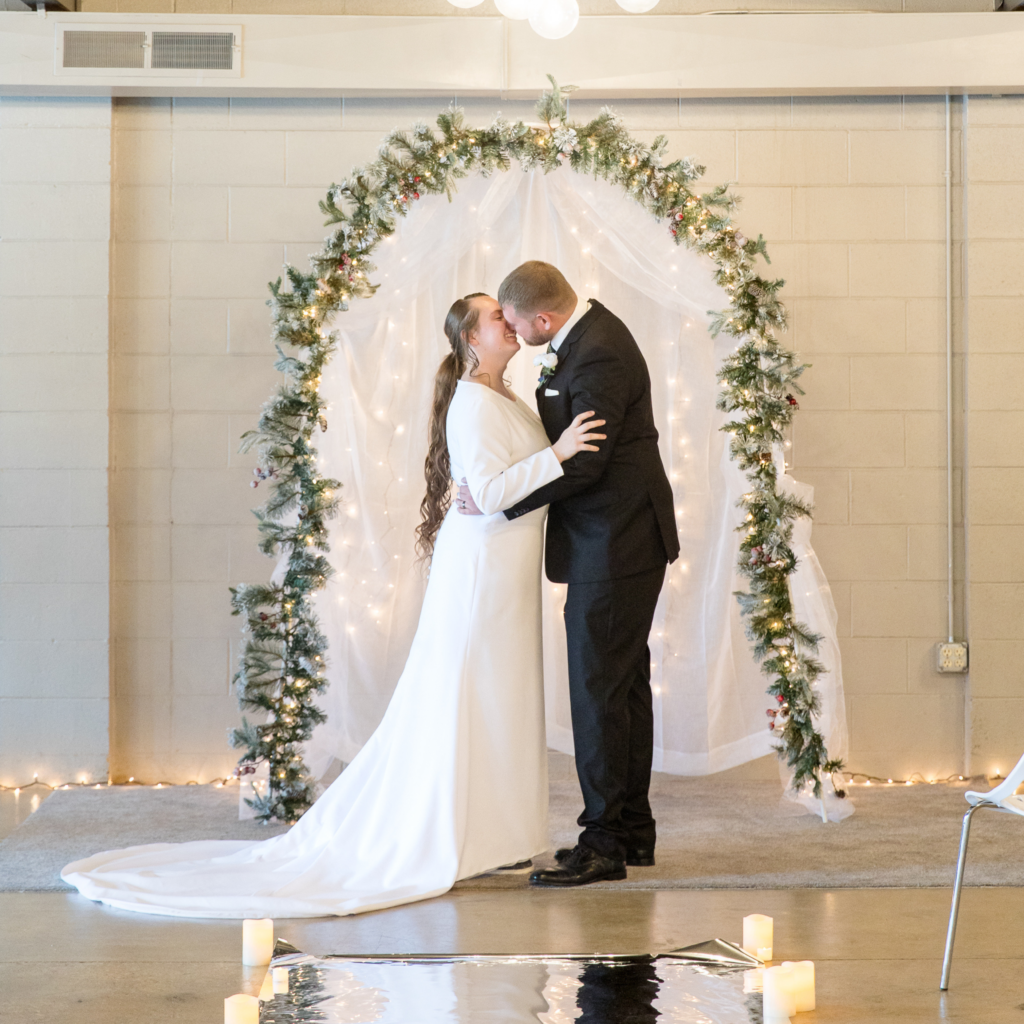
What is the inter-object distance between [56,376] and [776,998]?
→ 3.54 m

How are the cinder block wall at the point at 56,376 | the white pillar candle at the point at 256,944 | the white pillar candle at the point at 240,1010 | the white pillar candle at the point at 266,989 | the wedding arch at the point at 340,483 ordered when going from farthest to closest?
the cinder block wall at the point at 56,376
the wedding arch at the point at 340,483
the white pillar candle at the point at 256,944
the white pillar candle at the point at 266,989
the white pillar candle at the point at 240,1010

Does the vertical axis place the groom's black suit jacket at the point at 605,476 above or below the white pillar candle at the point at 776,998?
above

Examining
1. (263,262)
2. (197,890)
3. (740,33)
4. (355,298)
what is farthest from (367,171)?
(197,890)

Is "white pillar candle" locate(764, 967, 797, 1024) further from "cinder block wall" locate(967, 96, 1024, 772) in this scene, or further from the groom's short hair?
"cinder block wall" locate(967, 96, 1024, 772)

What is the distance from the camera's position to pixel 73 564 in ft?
15.2

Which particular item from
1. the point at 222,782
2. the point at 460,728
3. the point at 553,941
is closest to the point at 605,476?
the point at 460,728

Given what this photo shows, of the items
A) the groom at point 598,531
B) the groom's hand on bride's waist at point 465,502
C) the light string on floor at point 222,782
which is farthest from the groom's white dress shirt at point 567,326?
the light string on floor at point 222,782

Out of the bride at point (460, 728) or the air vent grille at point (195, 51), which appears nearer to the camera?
the bride at point (460, 728)

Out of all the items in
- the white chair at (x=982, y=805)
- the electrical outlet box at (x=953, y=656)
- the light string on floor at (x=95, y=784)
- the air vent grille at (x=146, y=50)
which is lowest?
the light string on floor at (x=95, y=784)

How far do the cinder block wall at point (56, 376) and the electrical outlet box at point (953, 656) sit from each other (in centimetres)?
323

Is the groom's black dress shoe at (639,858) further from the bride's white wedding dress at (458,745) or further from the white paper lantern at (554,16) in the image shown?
the white paper lantern at (554,16)

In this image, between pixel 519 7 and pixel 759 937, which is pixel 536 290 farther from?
pixel 759 937

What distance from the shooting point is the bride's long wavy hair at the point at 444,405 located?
3.43 m

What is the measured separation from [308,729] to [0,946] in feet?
4.23
